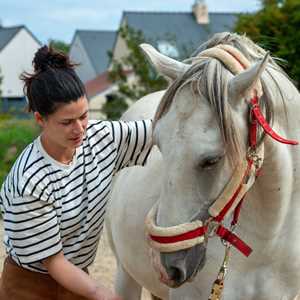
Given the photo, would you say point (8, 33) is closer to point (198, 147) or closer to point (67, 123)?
point (67, 123)

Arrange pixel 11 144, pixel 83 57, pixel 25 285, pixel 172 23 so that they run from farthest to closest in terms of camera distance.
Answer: pixel 83 57
pixel 172 23
pixel 11 144
pixel 25 285

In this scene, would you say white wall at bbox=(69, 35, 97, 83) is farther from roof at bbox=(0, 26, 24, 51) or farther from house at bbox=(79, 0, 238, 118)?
house at bbox=(79, 0, 238, 118)

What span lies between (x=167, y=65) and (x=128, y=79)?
13.9m

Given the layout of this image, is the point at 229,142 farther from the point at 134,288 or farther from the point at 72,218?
the point at 134,288

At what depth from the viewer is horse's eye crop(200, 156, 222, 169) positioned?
7.20ft

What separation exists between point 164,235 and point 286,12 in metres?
9.56

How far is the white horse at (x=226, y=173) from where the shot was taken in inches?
87.4

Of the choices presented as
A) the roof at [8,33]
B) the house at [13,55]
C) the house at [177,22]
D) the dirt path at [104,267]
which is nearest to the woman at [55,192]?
the dirt path at [104,267]

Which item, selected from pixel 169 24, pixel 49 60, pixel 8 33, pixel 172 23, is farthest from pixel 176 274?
pixel 8 33

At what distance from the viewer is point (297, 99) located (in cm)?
261

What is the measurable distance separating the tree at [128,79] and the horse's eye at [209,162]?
1151 cm

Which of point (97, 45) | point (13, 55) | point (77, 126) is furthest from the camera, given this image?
point (13, 55)

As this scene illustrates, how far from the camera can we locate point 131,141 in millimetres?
2945

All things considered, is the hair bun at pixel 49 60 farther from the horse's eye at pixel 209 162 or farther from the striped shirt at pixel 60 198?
the horse's eye at pixel 209 162
